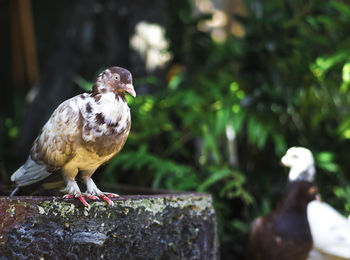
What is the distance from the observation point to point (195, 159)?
10.8ft

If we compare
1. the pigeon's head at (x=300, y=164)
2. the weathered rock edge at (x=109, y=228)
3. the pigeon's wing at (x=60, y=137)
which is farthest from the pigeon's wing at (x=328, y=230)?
the pigeon's wing at (x=60, y=137)

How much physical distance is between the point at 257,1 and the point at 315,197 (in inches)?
63.5

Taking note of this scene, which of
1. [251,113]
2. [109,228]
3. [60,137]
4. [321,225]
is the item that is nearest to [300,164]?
[321,225]

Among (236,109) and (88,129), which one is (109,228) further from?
(236,109)

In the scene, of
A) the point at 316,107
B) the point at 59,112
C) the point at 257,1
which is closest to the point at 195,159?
the point at 316,107

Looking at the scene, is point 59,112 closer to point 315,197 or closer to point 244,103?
point 315,197

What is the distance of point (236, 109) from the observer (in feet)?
10.2

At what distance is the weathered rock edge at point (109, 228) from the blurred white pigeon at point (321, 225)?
855 millimetres

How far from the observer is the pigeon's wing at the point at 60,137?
1.45 meters

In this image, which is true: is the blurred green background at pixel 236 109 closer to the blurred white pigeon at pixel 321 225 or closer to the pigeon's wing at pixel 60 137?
the blurred white pigeon at pixel 321 225

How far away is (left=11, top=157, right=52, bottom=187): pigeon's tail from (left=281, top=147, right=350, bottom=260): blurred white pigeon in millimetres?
1401

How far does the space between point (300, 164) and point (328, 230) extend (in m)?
0.37

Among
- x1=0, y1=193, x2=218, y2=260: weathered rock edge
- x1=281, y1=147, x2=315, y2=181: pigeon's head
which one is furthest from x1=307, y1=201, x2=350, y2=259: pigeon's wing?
x1=0, y1=193, x2=218, y2=260: weathered rock edge

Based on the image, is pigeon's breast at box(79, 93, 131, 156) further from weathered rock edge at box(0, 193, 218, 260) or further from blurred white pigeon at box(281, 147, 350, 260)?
blurred white pigeon at box(281, 147, 350, 260)
